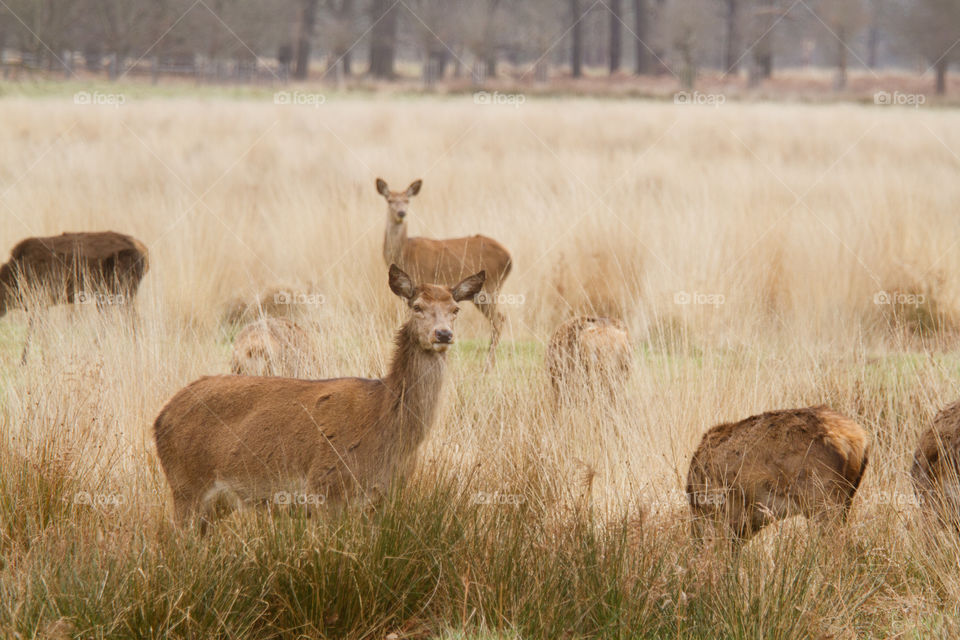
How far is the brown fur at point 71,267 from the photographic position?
9.09 meters

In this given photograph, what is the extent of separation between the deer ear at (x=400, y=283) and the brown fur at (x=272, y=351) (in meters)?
1.80

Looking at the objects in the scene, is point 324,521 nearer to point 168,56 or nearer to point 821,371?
point 821,371

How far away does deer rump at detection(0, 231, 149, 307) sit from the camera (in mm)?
9102

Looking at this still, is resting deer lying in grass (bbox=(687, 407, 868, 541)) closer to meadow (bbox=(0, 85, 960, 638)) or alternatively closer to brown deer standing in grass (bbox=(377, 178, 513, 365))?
meadow (bbox=(0, 85, 960, 638))

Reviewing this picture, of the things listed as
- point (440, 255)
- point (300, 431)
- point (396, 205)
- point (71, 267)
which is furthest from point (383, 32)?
point (300, 431)

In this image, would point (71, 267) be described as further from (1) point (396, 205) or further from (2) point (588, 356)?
(2) point (588, 356)

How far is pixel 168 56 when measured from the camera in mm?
50281

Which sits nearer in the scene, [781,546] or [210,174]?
[781,546]

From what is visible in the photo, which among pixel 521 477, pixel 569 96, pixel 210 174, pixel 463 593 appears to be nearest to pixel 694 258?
pixel 521 477

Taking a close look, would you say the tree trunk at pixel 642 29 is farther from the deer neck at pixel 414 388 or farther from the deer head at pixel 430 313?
the deer neck at pixel 414 388

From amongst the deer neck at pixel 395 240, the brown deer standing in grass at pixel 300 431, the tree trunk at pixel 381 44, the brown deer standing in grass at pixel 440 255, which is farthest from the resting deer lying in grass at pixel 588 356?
the tree trunk at pixel 381 44

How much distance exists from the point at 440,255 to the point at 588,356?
3.31m

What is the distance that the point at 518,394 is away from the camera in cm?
712

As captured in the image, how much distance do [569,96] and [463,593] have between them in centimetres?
3741
